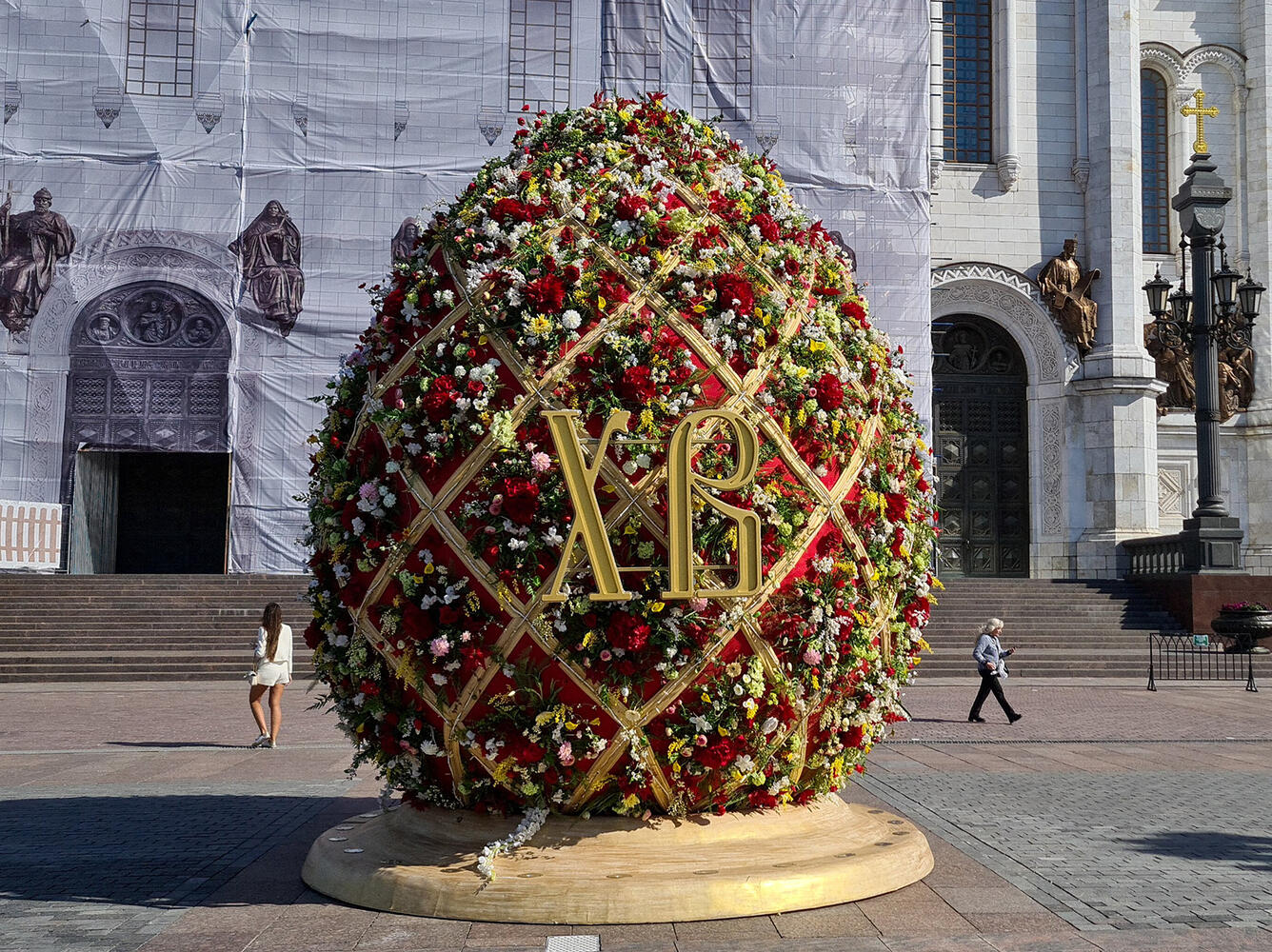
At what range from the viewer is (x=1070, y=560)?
2775cm

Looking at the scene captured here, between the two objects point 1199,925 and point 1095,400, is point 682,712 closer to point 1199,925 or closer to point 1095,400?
point 1199,925

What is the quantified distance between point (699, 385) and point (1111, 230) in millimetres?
26456

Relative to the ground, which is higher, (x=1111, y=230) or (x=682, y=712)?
(x=1111, y=230)

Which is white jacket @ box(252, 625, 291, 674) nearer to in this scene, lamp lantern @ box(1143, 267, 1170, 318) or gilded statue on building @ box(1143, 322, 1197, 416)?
lamp lantern @ box(1143, 267, 1170, 318)

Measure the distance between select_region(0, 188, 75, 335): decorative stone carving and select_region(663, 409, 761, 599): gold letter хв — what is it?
22328mm

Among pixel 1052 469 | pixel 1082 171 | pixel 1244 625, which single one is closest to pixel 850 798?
pixel 1244 625

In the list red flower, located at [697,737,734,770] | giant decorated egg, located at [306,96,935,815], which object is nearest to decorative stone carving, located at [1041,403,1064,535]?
giant decorated egg, located at [306,96,935,815]

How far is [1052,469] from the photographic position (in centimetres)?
2845

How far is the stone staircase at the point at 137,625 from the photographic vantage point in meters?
17.5

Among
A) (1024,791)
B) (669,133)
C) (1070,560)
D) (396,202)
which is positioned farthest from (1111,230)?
(669,133)

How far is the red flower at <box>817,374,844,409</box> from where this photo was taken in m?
4.75

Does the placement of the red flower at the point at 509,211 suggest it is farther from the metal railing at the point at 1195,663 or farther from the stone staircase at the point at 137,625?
the metal railing at the point at 1195,663

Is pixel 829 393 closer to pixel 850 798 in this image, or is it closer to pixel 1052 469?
pixel 850 798

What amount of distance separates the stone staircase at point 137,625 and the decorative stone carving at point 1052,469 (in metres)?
16.6
